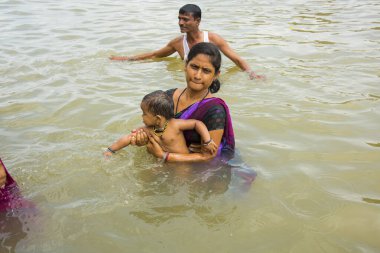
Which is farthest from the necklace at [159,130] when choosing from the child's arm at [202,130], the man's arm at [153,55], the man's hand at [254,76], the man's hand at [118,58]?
the man's hand at [118,58]

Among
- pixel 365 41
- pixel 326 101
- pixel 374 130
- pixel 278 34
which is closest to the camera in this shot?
pixel 374 130

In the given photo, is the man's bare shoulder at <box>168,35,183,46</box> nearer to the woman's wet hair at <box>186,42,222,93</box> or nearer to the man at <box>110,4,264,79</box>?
the man at <box>110,4,264,79</box>

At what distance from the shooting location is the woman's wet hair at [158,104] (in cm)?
318

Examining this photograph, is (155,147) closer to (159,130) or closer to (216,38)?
(159,130)

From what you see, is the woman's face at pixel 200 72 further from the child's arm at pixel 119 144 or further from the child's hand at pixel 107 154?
the child's hand at pixel 107 154

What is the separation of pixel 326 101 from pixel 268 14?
20.2 feet

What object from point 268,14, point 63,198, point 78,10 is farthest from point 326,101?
point 78,10

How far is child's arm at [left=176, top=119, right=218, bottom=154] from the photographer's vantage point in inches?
126

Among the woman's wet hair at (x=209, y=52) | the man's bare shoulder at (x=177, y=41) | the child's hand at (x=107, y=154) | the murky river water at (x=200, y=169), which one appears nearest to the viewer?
the murky river water at (x=200, y=169)

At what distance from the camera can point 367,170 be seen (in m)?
3.43

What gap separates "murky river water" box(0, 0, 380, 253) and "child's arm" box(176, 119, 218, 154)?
26 centimetres

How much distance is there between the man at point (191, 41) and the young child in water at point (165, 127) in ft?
9.28

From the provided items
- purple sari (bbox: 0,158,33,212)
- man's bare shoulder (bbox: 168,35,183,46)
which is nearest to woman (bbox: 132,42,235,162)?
purple sari (bbox: 0,158,33,212)

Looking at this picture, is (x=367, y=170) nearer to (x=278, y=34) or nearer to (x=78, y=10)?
(x=278, y=34)
